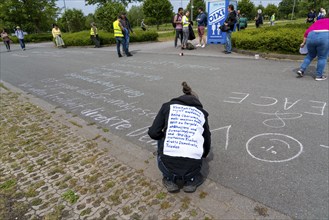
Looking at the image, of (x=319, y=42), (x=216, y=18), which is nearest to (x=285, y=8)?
(x=216, y=18)

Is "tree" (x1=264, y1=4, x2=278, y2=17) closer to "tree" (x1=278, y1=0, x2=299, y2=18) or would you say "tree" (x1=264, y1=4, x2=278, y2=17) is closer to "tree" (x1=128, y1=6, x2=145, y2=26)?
"tree" (x1=278, y1=0, x2=299, y2=18)

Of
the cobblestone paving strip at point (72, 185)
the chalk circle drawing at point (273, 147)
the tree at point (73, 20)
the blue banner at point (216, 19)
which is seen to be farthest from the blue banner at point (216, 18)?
the tree at point (73, 20)

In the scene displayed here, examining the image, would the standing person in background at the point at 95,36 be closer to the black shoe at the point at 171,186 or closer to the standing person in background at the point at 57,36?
the standing person in background at the point at 57,36

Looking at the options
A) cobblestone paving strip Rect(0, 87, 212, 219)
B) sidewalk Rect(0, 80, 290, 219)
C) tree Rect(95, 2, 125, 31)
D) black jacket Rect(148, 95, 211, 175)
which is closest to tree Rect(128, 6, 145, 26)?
tree Rect(95, 2, 125, 31)

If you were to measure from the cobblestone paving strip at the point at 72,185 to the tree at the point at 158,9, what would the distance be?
134 feet

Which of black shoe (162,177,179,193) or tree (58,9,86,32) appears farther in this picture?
tree (58,9,86,32)

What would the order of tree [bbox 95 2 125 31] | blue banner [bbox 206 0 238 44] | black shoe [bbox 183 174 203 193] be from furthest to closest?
1. tree [bbox 95 2 125 31]
2. blue banner [bbox 206 0 238 44]
3. black shoe [bbox 183 174 203 193]

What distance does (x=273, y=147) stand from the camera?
134 inches

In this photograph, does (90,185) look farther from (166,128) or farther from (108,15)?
(108,15)

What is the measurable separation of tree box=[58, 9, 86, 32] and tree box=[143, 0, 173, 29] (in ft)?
50.6

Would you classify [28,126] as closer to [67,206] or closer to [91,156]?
[91,156]

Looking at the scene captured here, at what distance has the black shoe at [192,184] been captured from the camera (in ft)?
8.68

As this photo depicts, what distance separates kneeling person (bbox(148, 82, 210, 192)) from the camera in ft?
8.11

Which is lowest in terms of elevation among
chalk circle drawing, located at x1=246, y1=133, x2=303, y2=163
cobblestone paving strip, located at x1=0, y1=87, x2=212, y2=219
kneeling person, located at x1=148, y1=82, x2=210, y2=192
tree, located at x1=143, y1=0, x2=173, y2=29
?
cobblestone paving strip, located at x1=0, y1=87, x2=212, y2=219
